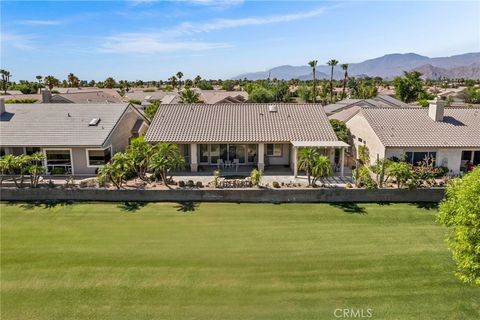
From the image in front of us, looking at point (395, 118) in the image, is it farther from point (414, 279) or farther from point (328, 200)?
point (414, 279)

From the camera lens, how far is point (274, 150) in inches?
1318

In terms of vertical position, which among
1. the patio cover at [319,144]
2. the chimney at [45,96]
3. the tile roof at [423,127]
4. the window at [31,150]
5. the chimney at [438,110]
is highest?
the chimney at [45,96]

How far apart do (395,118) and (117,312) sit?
28.8 meters

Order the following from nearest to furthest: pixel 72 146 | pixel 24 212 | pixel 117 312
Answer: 1. pixel 117 312
2. pixel 24 212
3. pixel 72 146

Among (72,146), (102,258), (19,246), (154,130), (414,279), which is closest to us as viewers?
(414,279)

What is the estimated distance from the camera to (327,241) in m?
19.7

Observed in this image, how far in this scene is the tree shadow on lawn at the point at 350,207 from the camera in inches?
952

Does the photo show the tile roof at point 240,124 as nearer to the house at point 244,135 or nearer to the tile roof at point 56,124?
the house at point 244,135

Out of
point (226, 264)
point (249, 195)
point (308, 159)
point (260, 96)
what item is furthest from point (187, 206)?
point (260, 96)

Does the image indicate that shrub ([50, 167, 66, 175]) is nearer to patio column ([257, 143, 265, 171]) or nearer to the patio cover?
patio column ([257, 143, 265, 171])

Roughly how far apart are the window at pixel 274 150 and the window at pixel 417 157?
415 inches

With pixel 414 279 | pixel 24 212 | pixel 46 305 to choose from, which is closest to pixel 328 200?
pixel 414 279

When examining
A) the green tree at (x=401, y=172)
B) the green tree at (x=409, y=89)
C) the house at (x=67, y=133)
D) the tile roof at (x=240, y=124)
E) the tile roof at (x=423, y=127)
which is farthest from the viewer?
the green tree at (x=409, y=89)

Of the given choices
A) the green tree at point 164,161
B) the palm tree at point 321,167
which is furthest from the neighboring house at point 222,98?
the palm tree at point 321,167
